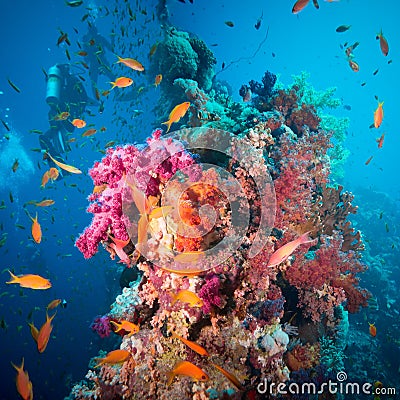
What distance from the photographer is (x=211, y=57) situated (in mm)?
9836

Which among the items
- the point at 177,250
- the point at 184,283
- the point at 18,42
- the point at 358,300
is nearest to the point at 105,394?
the point at 184,283

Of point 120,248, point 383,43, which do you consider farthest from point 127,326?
point 383,43

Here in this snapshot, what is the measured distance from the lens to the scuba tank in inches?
517

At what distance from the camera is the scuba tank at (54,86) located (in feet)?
43.1

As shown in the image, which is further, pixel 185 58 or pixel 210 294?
pixel 185 58

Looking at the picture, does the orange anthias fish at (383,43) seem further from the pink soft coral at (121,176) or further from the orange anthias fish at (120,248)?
the orange anthias fish at (120,248)

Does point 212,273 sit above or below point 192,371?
above

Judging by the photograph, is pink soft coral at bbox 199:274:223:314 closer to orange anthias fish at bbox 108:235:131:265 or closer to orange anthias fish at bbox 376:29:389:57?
orange anthias fish at bbox 108:235:131:265

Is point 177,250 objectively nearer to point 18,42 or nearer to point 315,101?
point 315,101

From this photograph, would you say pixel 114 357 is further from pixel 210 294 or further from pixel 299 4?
pixel 299 4

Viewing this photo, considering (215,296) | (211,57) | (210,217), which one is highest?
(211,57)

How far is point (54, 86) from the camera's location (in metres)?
13.3

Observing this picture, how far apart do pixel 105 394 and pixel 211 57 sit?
1054cm

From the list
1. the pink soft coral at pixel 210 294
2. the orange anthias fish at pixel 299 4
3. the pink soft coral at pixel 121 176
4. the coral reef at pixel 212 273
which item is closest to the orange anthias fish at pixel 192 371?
the coral reef at pixel 212 273
